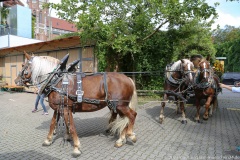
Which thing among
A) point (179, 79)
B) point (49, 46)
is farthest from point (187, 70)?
point (49, 46)

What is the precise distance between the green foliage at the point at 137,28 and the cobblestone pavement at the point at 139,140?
378 cm

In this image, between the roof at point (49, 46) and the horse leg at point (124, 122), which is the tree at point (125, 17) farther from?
the horse leg at point (124, 122)

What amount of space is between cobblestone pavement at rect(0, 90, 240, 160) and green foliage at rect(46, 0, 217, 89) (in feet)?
12.4

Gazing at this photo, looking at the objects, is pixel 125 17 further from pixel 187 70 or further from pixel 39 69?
pixel 39 69

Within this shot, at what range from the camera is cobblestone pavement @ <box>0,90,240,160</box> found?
410cm

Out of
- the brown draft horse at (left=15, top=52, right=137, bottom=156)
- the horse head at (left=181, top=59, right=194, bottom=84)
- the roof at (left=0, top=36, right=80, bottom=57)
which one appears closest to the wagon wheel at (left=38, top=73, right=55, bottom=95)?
the brown draft horse at (left=15, top=52, right=137, bottom=156)

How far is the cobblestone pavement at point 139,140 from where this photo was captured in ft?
13.5

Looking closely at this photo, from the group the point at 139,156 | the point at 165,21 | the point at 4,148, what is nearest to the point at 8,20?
the point at 165,21

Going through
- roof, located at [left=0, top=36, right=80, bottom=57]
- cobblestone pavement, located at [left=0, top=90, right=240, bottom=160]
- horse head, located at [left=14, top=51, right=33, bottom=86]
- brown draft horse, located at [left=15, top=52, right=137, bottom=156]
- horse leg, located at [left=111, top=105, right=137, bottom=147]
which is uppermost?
roof, located at [left=0, top=36, right=80, bottom=57]

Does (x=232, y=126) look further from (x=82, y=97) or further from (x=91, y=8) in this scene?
(x=91, y=8)

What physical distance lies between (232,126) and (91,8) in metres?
6.67

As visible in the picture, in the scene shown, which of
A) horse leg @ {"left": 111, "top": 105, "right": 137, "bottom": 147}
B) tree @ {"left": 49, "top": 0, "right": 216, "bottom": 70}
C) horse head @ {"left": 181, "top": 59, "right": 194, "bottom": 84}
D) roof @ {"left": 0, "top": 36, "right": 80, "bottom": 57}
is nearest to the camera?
horse leg @ {"left": 111, "top": 105, "right": 137, "bottom": 147}

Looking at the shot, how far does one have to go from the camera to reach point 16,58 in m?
17.5

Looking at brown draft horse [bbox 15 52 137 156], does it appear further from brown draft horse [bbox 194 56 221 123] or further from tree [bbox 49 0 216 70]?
tree [bbox 49 0 216 70]
